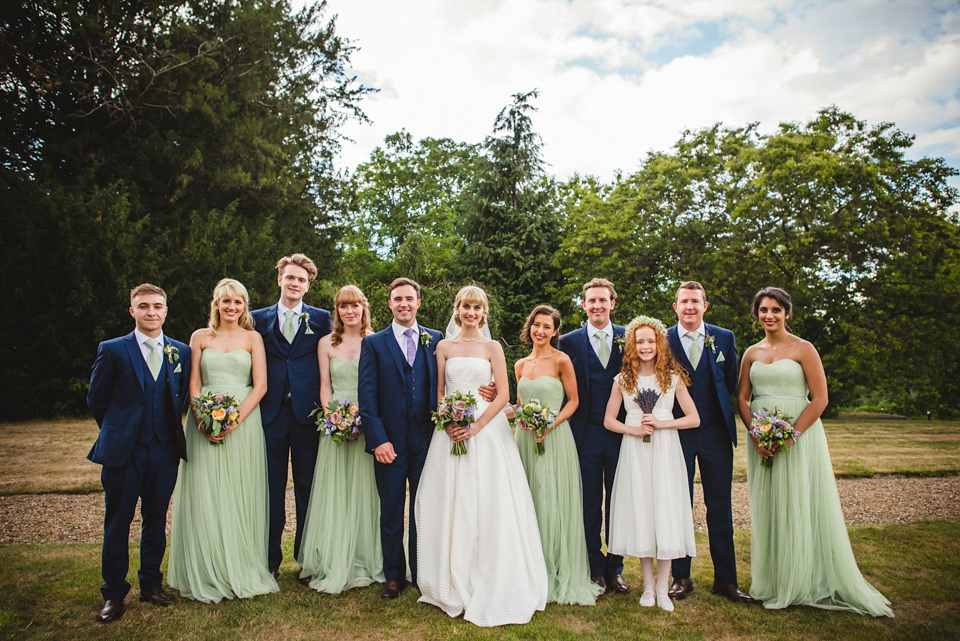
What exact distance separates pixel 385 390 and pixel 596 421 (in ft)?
5.90

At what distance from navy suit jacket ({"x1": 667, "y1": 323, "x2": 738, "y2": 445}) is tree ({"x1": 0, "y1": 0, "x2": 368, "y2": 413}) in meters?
14.9

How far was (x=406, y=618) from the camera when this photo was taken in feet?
14.7

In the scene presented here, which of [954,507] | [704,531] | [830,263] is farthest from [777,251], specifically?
[704,531]

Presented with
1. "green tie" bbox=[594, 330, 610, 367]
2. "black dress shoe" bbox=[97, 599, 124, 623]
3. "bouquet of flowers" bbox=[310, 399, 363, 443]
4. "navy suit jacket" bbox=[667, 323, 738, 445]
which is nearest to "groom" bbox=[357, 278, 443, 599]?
"bouquet of flowers" bbox=[310, 399, 363, 443]

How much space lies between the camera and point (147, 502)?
4.64 metres

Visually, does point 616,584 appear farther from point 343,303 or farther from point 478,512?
point 343,303

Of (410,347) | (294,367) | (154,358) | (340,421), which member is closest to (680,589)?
(410,347)

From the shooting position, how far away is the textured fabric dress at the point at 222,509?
4797 mm

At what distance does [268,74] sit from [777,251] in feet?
59.0

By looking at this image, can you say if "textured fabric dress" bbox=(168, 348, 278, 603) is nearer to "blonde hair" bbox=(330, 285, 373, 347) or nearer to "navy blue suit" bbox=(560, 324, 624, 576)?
"blonde hair" bbox=(330, 285, 373, 347)

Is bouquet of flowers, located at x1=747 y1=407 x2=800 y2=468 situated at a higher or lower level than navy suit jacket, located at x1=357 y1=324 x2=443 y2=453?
lower

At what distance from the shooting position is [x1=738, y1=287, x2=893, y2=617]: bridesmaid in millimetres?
4641

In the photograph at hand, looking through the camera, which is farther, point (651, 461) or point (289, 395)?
point (289, 395)

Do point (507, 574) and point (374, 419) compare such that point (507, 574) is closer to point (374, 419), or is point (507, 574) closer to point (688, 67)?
point (374, 419)
